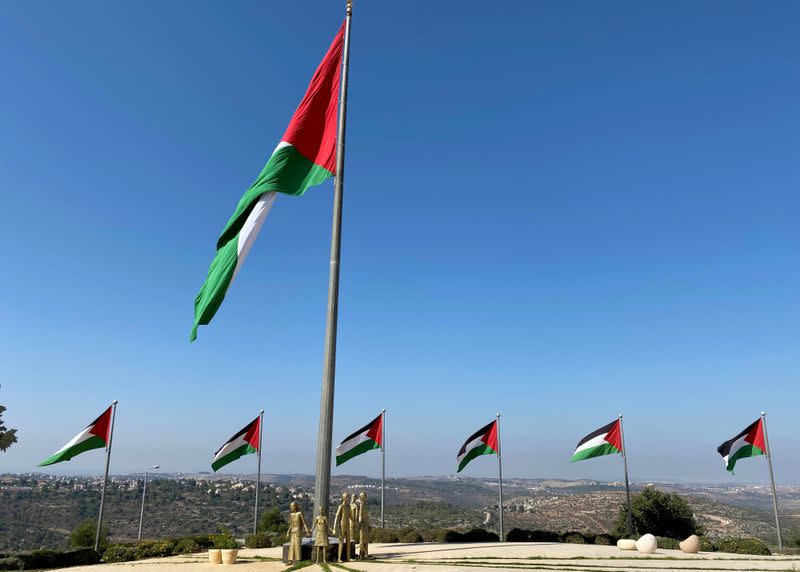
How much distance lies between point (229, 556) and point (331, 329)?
6.70 meters

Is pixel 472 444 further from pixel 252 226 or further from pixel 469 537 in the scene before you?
pixel 252 226

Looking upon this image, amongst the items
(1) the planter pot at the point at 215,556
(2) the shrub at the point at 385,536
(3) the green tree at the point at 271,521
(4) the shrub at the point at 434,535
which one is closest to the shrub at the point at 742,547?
(4) the shrub at the point at 434,535

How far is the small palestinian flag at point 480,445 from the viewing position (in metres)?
29.8

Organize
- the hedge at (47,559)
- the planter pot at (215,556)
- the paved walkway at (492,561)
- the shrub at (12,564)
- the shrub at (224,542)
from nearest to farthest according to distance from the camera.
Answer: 1. the paved walkway at (492,561)
2. the planter pot at (215,556)
3. the shrub at (12,564)
4. the hedge at (47,559)
5. the shrub at (224,542)

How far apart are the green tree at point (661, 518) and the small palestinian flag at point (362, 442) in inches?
916

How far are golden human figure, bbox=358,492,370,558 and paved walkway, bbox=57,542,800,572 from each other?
19.2 inches

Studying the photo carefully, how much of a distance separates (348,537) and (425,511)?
73215 millimetres

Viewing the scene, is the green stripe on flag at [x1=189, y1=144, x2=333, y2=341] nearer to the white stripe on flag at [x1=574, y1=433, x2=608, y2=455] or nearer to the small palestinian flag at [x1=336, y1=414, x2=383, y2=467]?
the small palestinian flag at [x1=336, y1=414, x2=383, y2=467]

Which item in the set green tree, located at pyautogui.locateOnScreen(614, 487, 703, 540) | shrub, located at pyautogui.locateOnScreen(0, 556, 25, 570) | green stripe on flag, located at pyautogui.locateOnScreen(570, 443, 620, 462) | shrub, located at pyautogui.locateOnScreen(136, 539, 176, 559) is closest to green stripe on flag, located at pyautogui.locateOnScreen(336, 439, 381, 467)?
shrub, located at pyautogui.locateOnScreen(136, 539, 176, 559)

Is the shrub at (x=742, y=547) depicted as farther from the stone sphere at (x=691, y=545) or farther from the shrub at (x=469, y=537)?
the shrub at (x=469, y=537)

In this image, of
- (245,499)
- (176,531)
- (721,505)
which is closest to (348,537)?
(176,531)

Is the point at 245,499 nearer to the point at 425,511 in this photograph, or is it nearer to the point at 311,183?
the point at 425,511

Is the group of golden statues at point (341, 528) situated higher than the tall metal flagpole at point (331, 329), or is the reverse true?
the tall metal flagpole at point (331, 329)

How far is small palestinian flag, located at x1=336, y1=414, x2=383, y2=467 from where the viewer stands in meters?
27.7
